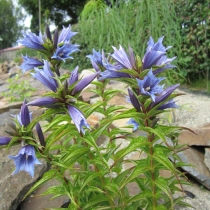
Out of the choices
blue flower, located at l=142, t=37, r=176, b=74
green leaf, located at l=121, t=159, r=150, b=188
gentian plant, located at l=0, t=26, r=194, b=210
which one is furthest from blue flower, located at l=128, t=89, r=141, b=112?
green leaf, located at l=121, t=159, r=150, b=188

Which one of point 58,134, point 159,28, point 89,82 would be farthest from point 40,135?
point 159,28

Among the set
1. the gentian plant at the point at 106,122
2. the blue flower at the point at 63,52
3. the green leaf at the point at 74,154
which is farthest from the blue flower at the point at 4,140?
the blue flower at the point at 63,52

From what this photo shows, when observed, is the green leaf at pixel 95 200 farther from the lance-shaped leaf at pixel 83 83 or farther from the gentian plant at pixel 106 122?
the lance-shaped leaf at pixel 83 83

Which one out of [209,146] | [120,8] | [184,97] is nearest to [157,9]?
[120,8]

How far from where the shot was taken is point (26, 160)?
3.40ft

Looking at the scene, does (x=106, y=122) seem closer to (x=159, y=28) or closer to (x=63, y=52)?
(x=63, y=52)

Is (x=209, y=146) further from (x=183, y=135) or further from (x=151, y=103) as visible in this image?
(x=151, y=103)

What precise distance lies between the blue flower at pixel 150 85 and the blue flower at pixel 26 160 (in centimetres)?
43

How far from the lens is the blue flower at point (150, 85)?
0.98m

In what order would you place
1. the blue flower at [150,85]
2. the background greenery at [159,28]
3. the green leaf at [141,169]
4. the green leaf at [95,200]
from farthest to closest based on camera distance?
the background greenery at [159,28] < the green leaf at [95,200] < the green leaf at [141,169] < the blue flower at [150,85]

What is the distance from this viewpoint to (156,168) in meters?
1.20

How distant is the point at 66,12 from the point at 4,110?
21029 millimetres

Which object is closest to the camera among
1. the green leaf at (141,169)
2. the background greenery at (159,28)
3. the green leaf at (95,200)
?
the green leaf at (141,169)

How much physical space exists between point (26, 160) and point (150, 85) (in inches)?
19.8
